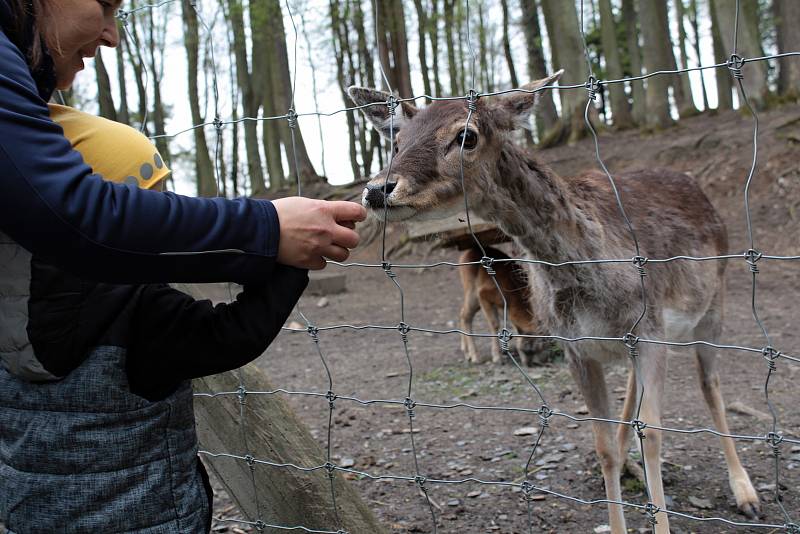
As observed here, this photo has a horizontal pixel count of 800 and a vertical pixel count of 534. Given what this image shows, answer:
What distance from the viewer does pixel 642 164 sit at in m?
12.5

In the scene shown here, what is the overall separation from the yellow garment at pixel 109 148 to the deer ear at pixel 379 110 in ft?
4.59

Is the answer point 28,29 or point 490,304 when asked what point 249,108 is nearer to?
point 490,304

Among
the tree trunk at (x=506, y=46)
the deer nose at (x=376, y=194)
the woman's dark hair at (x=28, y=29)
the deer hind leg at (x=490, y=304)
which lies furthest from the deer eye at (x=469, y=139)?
the tree trunk at (x=506, y=46)

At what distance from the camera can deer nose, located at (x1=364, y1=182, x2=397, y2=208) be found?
2.65 metres

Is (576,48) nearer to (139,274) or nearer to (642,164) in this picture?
(642,164)

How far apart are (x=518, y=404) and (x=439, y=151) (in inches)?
119

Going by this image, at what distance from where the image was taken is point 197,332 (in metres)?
1.73

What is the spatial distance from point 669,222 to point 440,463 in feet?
6.03

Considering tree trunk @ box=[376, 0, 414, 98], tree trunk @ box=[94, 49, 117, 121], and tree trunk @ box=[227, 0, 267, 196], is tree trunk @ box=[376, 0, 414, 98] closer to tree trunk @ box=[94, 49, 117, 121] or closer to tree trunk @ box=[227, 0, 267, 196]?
tree trunk @ box=[227, 0, 267, 196]

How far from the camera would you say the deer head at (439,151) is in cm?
275

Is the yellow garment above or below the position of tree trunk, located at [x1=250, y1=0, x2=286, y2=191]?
below

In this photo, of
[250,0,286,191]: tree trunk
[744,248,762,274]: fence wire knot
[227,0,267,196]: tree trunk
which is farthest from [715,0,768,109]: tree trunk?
[227,0,267,196]: tree trunk

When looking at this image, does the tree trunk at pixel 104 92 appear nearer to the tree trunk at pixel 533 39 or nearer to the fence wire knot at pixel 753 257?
the fence wire knot at pixel 753 257

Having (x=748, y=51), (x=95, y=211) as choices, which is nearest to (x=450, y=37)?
(x=748, y=51)
